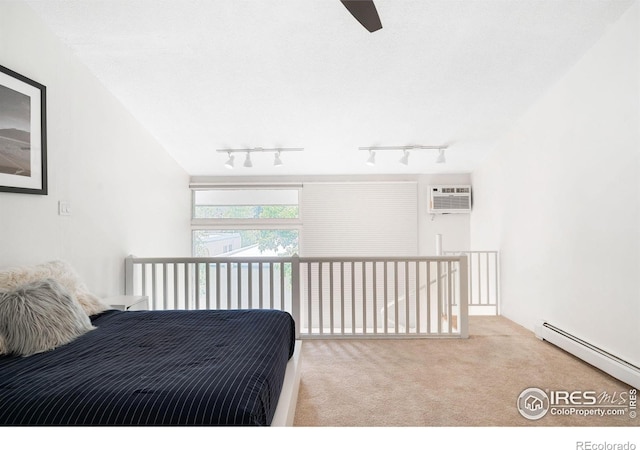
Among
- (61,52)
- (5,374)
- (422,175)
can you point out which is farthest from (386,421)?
(422,175)

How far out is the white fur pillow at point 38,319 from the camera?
1.56 metres

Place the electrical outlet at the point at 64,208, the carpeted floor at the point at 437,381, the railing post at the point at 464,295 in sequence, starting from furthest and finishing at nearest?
the railing post at the point at 464,295
the electrical outlet at the point at 64,208
the carpeted floor at the point at 437,381

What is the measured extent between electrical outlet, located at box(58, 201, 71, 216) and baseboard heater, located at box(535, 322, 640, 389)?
154 inches

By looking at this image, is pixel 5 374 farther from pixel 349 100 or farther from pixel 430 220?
pixel 430 220

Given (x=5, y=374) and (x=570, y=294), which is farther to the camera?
(x=570, y=294)

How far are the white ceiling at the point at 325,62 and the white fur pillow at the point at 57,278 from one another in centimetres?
165

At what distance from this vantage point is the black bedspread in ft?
3.32

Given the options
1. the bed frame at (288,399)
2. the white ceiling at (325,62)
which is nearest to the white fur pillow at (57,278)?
the bed frame at (288,399)

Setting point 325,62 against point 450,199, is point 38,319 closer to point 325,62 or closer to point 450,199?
point 325,62

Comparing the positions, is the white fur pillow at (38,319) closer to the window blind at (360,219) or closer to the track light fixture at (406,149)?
the track light fixture at (406,149)

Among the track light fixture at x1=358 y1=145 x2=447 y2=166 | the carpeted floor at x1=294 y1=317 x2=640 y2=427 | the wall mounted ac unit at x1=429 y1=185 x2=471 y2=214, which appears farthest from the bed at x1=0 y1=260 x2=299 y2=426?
the wall mounted ac unit at x1=429 y1=185 x2=471 y2=214

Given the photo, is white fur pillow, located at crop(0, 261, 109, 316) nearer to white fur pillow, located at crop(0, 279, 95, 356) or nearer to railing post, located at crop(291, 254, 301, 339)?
white fur pillow, located at crop(0, 279, 95, 356)

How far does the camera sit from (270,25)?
98.8 inches

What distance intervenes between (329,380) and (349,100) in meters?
2.43
